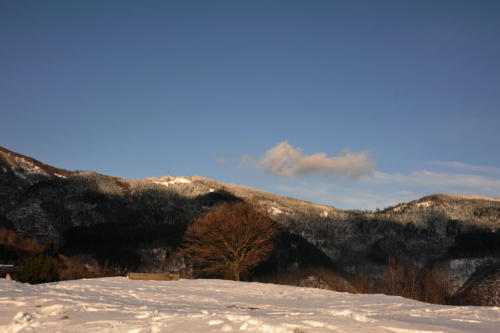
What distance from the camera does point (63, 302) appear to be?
8672 millimetres

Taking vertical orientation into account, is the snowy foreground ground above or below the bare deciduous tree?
below

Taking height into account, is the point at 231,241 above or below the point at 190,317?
above

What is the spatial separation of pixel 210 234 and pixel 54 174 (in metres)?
174

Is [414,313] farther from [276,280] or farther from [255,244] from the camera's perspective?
[276,280]

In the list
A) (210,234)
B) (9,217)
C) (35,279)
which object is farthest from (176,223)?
(35,279)

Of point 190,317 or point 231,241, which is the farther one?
point 231,241

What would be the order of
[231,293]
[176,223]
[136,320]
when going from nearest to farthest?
[136,320]
[231,293]
[176,223]

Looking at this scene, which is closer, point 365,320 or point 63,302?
point 365,320

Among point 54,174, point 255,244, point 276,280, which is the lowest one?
point 276,280

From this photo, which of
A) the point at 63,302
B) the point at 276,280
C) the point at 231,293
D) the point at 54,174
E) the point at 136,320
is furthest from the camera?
the point at 54,174

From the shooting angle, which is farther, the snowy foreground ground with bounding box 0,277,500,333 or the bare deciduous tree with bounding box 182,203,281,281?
the bare deciduous tree with bounding box 182,203,281,281

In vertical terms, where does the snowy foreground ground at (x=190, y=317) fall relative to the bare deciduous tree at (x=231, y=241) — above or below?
below

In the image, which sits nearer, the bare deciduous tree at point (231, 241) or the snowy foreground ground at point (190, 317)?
the snowy foreground ground at point (190, 317)

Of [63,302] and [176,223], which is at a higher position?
[176,223]
